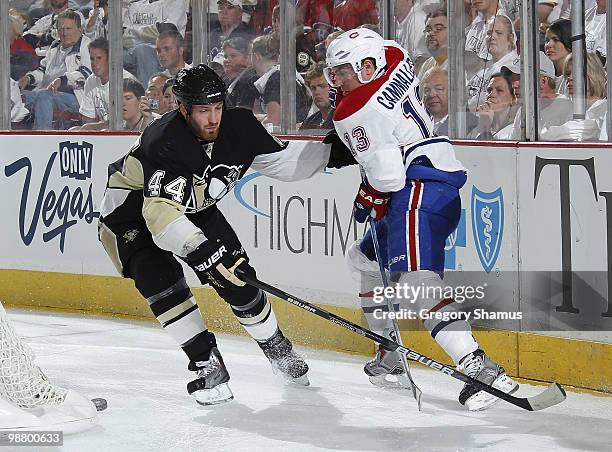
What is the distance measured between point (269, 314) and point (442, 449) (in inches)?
38.8

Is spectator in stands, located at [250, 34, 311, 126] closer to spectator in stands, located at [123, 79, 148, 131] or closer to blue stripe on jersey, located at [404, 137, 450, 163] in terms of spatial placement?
spectator in stands, located at [123, 79, 148, 131]

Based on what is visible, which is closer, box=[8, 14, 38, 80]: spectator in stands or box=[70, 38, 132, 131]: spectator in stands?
box=[70, 38, 132, 131]: spectator in stands

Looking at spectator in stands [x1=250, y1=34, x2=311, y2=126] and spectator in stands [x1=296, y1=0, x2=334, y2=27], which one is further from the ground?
spectator in stands [x1=296, y1=0, x2=334, y2=27]

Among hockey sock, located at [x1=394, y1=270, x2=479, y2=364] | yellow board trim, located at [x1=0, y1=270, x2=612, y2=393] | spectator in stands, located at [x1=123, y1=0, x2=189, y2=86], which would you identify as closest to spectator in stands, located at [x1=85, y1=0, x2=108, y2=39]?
spectator in stands, located at [x1=123, y1=0, x2=189, y2=86]

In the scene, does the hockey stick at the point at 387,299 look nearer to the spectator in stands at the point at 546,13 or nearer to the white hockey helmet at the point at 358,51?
the white hockey helmet at the point at 358,51

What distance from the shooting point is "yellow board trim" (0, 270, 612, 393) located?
4520 mm

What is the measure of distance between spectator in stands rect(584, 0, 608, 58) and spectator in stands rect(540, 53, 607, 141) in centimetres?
3

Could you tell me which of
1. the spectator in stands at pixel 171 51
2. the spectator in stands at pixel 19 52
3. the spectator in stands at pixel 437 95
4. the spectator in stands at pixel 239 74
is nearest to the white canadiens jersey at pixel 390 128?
the spectator in stands at pixel 437 95

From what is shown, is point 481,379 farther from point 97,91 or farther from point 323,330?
point 97,91

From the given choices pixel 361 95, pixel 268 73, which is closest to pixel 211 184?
pixel 361 95

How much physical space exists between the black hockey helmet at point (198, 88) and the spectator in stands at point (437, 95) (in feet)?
4.36

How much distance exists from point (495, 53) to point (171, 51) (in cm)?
216

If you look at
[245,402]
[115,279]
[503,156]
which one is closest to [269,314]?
[245,402]

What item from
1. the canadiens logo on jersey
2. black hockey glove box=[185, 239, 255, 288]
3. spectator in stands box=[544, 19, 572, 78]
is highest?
spectator in stands box=[544, 19, 572, 78]
